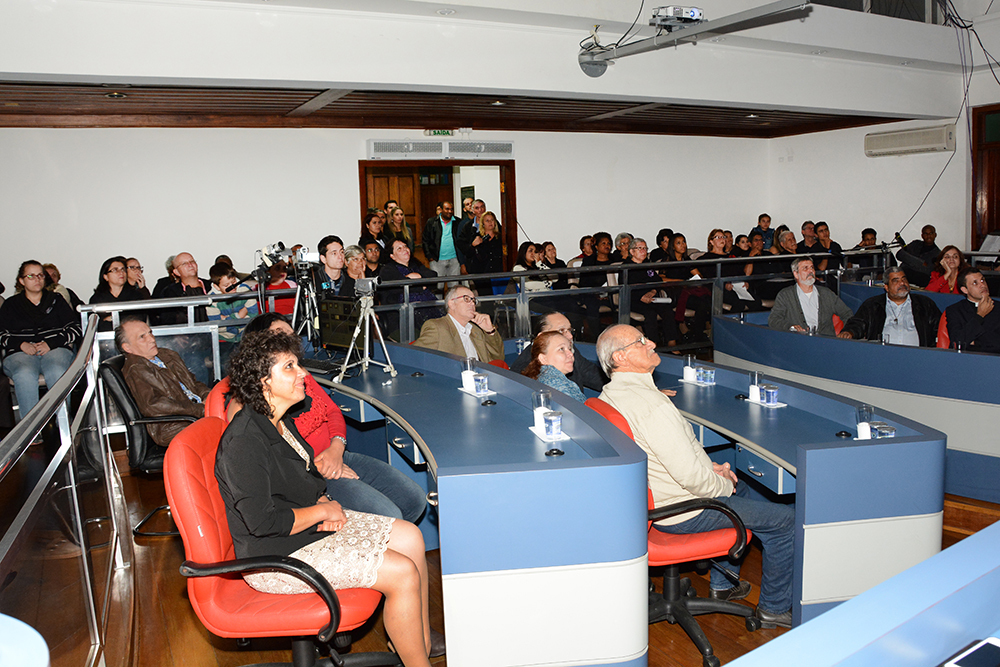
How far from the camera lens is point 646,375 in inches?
117

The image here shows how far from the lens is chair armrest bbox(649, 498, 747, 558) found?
250 cm

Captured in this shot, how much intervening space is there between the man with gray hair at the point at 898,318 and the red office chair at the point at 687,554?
10.2 feet

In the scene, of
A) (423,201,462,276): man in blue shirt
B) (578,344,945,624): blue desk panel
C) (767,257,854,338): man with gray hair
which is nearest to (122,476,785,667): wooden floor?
(578,344,945,624): blue desk panel

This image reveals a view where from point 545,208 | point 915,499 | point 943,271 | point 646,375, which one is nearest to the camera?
point 915,499

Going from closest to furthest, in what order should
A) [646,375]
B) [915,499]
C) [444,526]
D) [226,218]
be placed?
1. [444,526]
2. [915,499]
3. [646,375]
4. [226,218]

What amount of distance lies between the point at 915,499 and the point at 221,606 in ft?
7.37

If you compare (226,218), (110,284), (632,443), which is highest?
(226,218)

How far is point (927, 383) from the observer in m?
4.23

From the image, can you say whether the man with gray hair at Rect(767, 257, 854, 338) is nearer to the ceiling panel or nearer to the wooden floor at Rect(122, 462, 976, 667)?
the wooden floor at Rect(122, 462, 976, 667)

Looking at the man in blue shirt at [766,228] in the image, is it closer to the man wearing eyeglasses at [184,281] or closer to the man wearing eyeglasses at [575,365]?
the man wearing eyeglasses at [575,365]

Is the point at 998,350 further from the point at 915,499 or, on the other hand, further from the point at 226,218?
the point at 226,218

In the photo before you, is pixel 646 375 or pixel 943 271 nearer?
pixel 646 375

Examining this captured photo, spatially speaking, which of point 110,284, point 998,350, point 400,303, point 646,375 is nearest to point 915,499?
point 646,375

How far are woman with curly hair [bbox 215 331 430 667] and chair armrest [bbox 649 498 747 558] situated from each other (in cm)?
78
